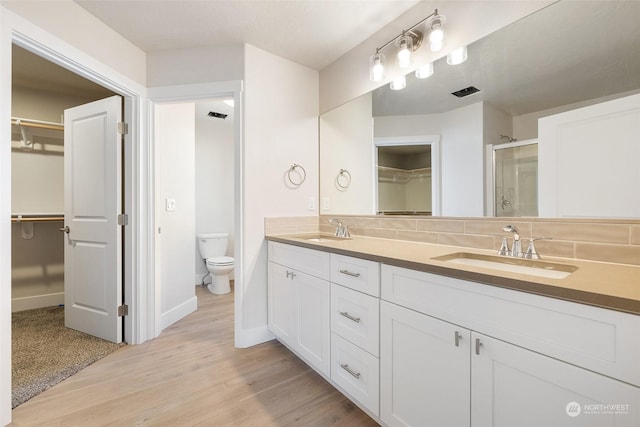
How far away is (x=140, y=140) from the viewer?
215cm

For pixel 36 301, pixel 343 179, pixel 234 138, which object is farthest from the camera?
pixel 36 301

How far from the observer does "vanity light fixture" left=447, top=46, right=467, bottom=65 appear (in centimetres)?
152

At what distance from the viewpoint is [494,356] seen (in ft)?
2.89

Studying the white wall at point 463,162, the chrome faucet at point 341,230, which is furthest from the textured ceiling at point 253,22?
the chrome faucet at point 341,230

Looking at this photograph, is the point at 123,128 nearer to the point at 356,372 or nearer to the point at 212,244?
the point at 212,244

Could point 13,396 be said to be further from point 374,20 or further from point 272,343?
point 374,20

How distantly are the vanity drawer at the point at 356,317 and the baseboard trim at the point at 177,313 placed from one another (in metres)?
1.70

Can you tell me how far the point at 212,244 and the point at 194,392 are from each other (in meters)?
2.27

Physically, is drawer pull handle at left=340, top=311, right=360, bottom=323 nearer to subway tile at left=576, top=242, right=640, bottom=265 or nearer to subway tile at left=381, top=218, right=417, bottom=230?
subway tile at left=381, top=218, right=417, bottom=230

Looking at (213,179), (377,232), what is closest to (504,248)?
(377,232)

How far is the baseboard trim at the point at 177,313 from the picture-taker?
2.44 meters

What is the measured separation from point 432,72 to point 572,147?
2.79 feet

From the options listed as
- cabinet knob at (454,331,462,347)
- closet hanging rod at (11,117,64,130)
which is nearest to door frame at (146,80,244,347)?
closet hanging rod at (11,117,64,130)

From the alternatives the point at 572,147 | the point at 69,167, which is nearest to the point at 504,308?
the point at 572,147
